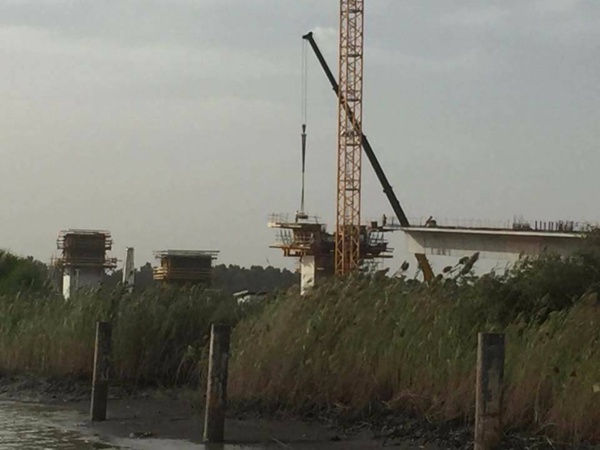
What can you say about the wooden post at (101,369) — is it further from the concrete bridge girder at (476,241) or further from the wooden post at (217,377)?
the concrete bridge girder at (476,241)

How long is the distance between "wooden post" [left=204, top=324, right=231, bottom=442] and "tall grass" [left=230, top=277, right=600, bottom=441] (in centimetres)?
181

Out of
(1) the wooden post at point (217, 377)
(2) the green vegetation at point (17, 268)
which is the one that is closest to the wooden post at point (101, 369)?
(1) the wooden post at point (217, 377)

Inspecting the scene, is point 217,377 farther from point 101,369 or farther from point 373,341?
point 101,369

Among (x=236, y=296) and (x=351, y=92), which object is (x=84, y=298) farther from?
(x=351, y=92)

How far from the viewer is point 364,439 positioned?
13375 millimetres

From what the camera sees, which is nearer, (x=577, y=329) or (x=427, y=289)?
(x=577, y=329)

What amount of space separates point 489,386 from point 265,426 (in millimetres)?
4857

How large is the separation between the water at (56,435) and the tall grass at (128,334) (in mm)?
1683

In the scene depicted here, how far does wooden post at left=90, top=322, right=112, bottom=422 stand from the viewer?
1553 centimetres

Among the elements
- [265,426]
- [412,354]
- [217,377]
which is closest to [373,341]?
[412,354]

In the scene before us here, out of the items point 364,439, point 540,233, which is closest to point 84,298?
point 364,439

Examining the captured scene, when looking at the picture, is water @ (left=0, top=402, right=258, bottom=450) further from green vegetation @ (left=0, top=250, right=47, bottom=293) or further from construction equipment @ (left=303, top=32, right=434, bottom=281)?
construction equipment @ (left=303, top=32, right=434, bottom=281)

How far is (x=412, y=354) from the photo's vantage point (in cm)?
1385

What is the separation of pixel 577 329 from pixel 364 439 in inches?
114
